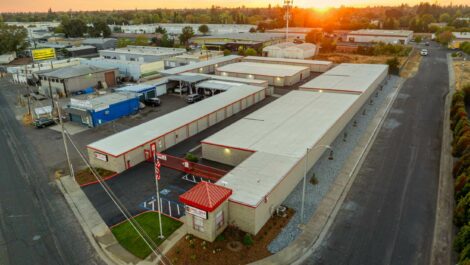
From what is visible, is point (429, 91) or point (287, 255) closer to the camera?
point (287, 255)

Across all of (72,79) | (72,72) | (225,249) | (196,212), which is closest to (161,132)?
(196,212)

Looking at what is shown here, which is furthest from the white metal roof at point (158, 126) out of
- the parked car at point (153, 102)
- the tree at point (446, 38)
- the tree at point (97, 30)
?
the tree at point (97, 30)

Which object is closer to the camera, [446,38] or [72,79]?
[72,79]

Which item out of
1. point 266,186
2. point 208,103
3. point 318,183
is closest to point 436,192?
point 318,183

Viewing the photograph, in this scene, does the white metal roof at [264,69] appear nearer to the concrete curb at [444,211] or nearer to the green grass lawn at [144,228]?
the concrete curb at [444,211]

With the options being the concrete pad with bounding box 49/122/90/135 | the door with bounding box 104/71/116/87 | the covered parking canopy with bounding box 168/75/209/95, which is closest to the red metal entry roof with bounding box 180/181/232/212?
the concrete pad with bounding box 49/122/90/135

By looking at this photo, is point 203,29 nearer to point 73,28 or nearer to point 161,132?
point 73,28

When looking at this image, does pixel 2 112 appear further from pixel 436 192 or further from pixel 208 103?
pixel 436 192
